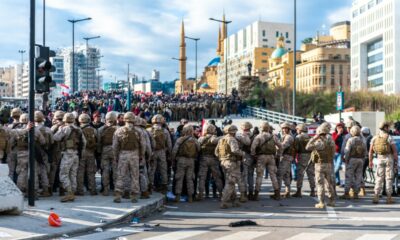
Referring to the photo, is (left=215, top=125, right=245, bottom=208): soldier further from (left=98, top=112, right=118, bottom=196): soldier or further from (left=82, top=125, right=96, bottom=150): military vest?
(left=82, top=125, right=96, bottom=150): military vest

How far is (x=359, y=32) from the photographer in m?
122

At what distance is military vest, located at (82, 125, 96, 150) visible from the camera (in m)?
14.9

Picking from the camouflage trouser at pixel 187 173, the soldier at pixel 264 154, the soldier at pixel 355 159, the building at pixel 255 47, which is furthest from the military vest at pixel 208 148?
the building at pixel 255 47

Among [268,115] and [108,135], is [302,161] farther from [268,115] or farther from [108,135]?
[268,115]

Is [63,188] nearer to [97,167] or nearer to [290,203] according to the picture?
[97,167]

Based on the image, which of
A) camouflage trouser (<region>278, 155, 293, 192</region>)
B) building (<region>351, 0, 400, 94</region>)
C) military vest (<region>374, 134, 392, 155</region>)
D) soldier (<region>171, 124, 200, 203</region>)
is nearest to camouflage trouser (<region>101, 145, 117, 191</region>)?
soldier (<region>171, 124, 200, 203</region>)

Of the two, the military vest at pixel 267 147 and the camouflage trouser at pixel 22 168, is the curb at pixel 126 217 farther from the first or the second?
the camouflage trouser at pixel 22 168

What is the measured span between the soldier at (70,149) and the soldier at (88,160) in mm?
628

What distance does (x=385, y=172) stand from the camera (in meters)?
14.7

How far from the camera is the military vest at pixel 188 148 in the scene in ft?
49.2

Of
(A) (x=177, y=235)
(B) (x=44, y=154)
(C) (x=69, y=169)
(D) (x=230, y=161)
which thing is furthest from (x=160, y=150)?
(A) (x=177, y=235)

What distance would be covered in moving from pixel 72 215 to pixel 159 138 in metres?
4.22

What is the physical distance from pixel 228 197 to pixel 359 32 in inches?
4473

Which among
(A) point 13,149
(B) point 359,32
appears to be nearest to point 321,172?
(A) point 13,149
